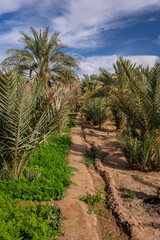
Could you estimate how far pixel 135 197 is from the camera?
12.4 ft

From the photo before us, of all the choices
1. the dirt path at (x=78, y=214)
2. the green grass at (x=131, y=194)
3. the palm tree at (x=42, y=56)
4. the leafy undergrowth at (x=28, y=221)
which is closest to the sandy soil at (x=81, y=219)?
the dirt path at (x=78, y=214)

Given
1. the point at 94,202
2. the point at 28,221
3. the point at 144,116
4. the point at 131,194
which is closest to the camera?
the point at 28,221

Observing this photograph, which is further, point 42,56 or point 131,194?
point 42,56

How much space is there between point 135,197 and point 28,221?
2242 mm

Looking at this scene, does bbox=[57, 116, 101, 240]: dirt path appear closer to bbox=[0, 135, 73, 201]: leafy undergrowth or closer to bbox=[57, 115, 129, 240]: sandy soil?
bbox=[57, 115, 129, 240]: sandy soil

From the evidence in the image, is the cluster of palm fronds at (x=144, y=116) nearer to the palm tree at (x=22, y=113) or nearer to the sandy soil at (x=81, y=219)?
the sandy soil at (x=81, y=219)

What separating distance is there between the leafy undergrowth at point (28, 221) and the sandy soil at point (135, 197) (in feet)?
3.59

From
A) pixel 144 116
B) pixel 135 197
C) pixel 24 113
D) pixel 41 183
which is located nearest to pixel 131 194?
pixel 135 197

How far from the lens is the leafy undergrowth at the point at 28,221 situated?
7.20 feet

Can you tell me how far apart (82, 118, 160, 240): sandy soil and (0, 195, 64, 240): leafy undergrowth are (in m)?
1.09

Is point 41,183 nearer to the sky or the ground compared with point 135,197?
nearer to the sky

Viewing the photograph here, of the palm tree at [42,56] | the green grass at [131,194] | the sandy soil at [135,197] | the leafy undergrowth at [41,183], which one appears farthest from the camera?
the palm tree at [42,56]

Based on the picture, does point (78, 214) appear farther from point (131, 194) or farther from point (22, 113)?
point (22, 113)

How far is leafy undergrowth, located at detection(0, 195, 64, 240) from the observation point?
7.20 feet
